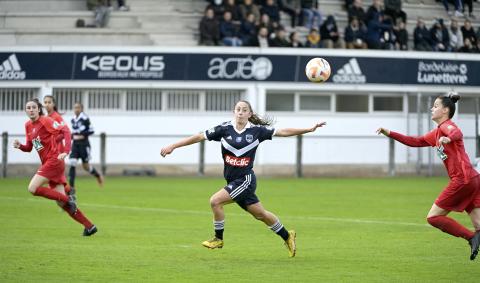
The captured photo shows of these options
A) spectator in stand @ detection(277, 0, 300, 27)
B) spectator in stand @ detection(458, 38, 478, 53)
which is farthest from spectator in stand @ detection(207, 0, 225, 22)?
spectator in stand @ detection(458, 38, 478, 53)

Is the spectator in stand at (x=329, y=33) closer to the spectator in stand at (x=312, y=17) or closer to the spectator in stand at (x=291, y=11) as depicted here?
the spectator in stand at (x=312, y=17)

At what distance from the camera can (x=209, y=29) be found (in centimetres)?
3606

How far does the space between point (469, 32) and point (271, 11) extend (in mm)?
7467

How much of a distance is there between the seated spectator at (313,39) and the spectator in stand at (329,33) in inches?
10.9

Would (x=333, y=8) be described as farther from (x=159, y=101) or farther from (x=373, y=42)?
(x=159, y=101)

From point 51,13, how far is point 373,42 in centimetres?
1182

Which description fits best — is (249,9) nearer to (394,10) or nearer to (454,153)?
(394,10)

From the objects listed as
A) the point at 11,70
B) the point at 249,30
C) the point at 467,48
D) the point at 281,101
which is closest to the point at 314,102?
the point at 281,101

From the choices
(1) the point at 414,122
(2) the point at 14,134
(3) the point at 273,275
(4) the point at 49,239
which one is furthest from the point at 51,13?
(3) the point at 273,275

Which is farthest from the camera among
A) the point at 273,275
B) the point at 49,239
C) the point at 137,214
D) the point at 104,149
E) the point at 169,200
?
the point at 104,149

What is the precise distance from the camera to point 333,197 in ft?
87.8

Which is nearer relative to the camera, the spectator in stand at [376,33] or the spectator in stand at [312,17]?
the spectator in stand at [376,33]

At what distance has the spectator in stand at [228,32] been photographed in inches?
1438

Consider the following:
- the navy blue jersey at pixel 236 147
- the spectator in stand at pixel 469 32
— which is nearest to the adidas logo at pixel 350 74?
the spectator in stand at pixel 469 32
